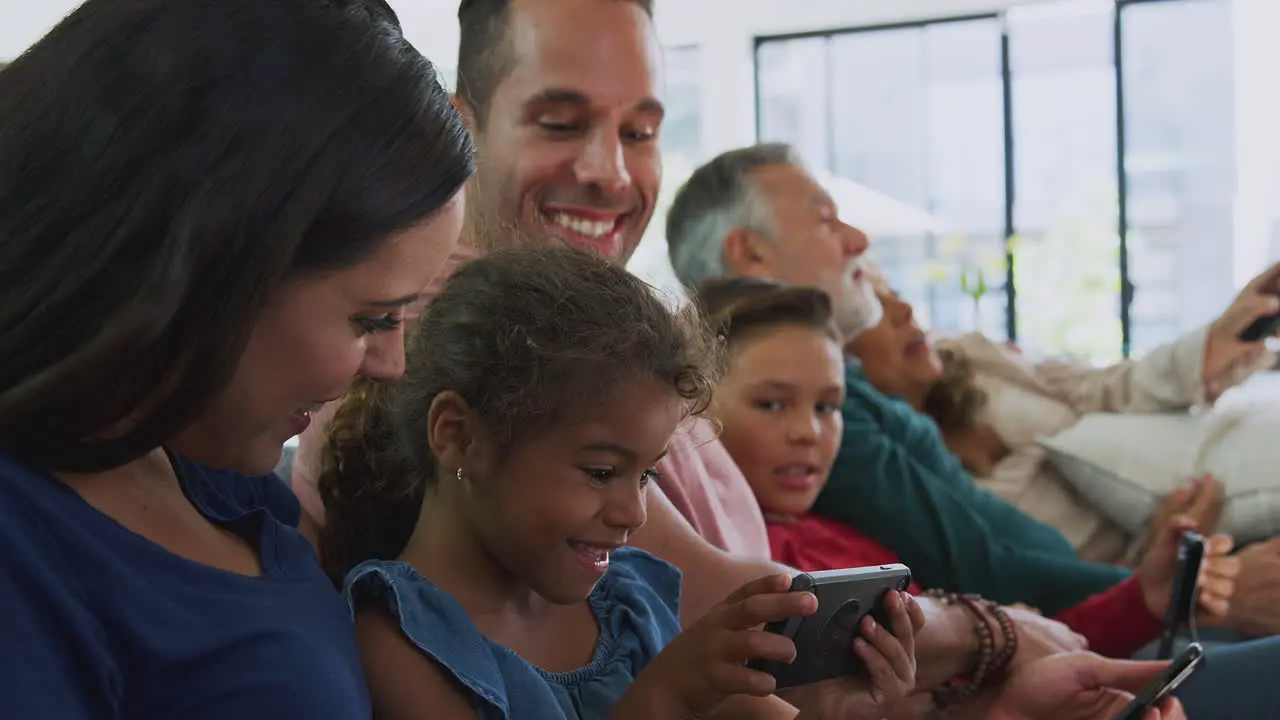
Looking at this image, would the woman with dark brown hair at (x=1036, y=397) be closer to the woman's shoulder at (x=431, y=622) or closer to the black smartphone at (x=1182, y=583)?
the black smartphone at (x=1182, y=583)

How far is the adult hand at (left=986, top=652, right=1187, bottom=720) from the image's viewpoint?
1.59 m

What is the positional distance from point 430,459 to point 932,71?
7684 millimetres

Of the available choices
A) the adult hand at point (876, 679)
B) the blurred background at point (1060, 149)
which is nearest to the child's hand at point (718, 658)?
the adult hand at point (876, 679)

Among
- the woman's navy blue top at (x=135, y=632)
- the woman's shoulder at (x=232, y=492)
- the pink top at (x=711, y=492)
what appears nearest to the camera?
the woman's navy blue top at (x=135, y=632)

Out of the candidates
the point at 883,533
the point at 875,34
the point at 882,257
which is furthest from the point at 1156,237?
the point at 883,533

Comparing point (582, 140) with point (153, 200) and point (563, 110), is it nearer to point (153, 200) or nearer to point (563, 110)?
point (563, 110)

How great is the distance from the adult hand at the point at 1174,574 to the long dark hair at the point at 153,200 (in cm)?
167

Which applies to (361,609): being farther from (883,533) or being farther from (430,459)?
(883,533)

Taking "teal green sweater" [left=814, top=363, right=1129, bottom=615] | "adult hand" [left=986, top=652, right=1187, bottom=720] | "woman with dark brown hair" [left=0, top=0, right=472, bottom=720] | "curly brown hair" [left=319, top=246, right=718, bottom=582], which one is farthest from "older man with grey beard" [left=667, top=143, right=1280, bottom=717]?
"woman with dark brown hair" [left=0, top=0, right=472, bottom=720]

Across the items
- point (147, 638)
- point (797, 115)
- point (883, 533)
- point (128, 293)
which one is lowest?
point (883, 533)

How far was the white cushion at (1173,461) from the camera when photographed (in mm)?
2602

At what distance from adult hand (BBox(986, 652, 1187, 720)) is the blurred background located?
5.64 meters

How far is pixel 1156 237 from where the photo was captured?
25.6ft

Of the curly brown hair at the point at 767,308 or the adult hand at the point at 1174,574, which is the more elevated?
the curly brown hair at the point at 767,308
